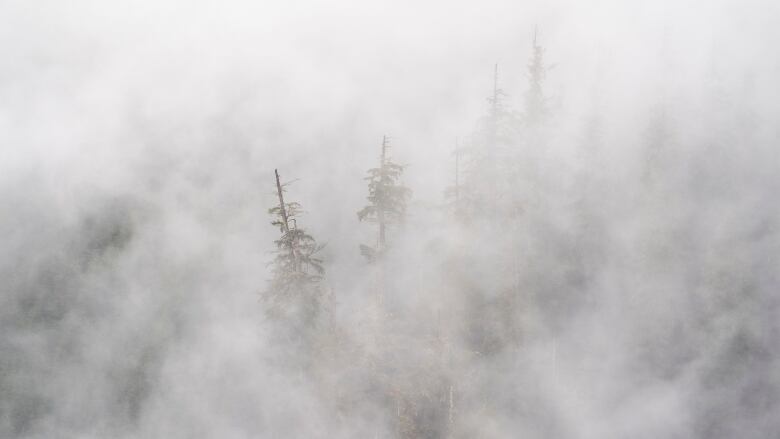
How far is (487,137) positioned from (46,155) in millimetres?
36129

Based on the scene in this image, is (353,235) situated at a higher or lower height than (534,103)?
lower

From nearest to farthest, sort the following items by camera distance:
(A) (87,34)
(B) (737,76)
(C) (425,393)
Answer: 1. (C) (425,393)
2. (B) (737,76)
3. (A) (87,34)

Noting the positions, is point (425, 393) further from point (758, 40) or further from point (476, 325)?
point (758, 40)

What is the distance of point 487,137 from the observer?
27.7 metres

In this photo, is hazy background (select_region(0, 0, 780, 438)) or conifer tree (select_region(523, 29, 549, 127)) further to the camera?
conifer tree (select_region(523, 29, 549, 127))

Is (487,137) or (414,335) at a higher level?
(487,137)

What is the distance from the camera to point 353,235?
36938 mm

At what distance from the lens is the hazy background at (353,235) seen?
27812 mm

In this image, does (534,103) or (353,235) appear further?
(353,235)

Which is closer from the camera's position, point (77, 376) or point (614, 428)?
point (614, 428)

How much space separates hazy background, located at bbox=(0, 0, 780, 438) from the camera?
27.8 meters

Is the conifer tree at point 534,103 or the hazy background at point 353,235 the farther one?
the conifer tree at point 534,103

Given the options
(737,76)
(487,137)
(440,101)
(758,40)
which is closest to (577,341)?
(487,137)

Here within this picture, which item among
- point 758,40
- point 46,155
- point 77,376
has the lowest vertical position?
point 77,376
